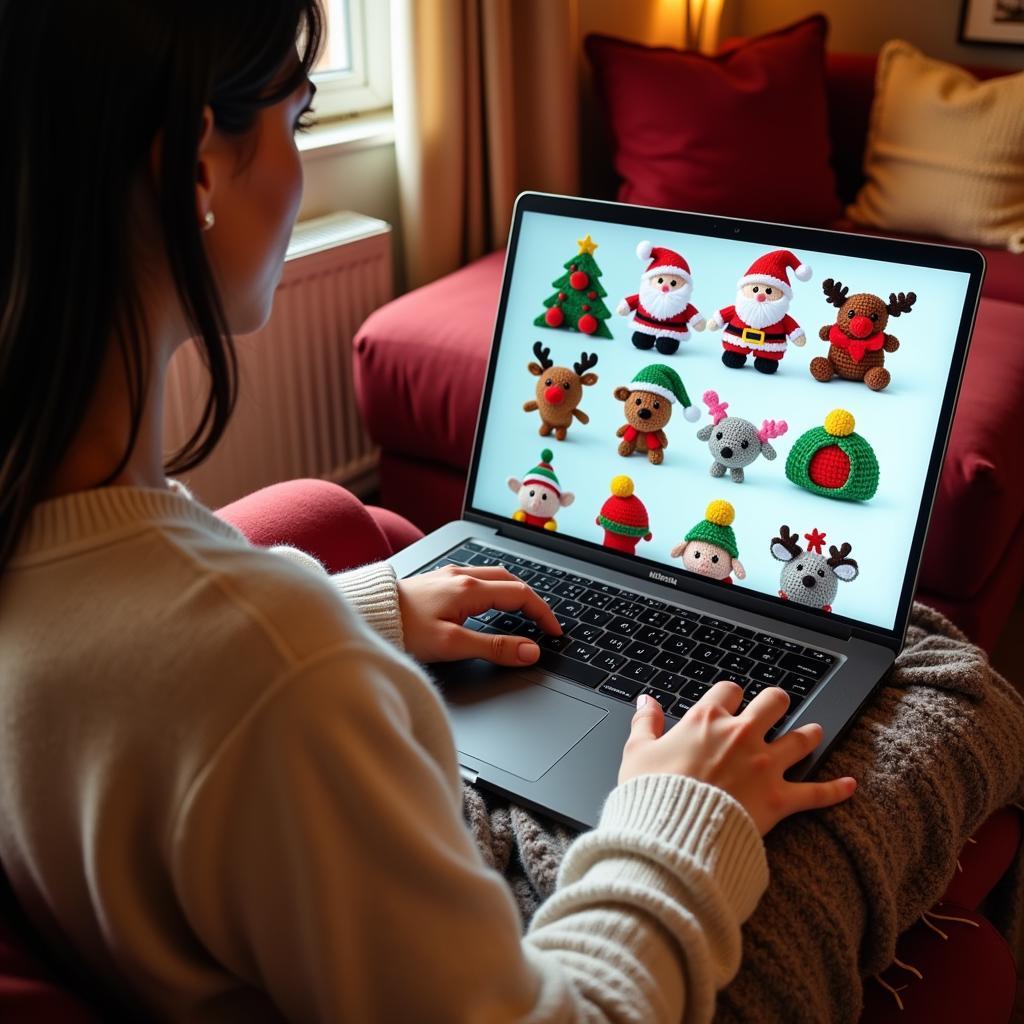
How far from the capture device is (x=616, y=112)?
2311 millimetres

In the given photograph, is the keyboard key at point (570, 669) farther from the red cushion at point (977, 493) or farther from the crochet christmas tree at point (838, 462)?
the red cushion at point (977, 493)

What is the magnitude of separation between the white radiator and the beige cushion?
3.55 ft

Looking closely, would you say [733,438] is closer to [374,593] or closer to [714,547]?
[714,547]

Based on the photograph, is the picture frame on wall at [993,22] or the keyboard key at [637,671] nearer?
the keyboard key at [637,671]

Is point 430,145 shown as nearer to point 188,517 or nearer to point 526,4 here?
point 526,4

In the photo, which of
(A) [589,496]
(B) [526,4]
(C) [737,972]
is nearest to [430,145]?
(B) [526,4]

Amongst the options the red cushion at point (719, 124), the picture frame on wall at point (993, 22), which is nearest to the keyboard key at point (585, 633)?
the red cushion at point (719, 124)

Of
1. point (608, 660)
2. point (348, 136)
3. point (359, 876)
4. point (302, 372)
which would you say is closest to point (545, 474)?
point (608, 660)

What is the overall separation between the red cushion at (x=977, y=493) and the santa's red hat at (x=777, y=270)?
23.6 inches

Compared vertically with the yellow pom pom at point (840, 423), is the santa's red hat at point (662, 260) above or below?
above

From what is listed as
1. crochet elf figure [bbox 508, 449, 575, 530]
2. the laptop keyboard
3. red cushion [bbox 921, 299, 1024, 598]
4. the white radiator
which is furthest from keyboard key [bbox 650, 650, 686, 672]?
the white radiator

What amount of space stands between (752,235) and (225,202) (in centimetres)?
51

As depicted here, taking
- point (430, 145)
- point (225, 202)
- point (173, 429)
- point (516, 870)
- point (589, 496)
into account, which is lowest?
point (173, 429)

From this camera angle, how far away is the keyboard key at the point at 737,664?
875 mm
